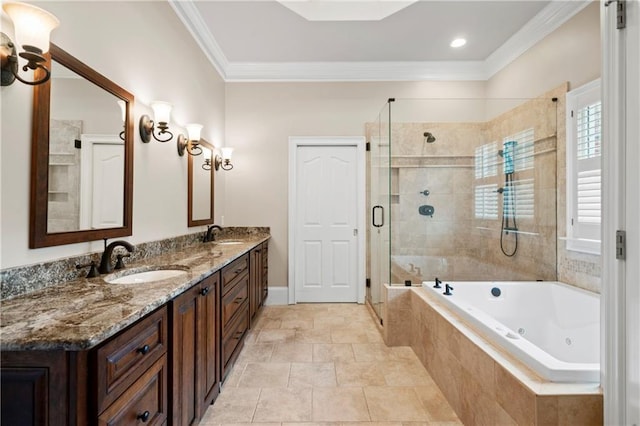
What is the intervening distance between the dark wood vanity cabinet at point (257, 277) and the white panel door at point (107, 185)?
1.24 m

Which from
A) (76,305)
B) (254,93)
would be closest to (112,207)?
(76,305)

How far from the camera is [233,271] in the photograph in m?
2.19

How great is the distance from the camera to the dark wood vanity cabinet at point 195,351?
4.28 ft

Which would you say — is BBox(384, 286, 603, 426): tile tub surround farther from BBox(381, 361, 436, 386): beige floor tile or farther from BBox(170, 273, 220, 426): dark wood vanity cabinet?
BBox(170, 273, 220, 426): dark wood vanity cabinet

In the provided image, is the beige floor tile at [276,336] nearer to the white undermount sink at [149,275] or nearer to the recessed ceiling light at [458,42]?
the white undermount sink at [149,275]

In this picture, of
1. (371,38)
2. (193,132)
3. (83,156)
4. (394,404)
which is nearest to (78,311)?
(83,156)

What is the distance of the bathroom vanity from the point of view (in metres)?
0.77

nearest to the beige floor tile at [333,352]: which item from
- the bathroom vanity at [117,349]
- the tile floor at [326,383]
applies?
the tile floor at [326,383]

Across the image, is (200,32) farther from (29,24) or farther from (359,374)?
(359,374)

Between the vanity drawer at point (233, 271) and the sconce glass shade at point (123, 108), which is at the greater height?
the sconce glass shade at point (123, 108)

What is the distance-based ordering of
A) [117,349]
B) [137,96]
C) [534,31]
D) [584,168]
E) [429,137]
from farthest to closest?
[429,137] → [534,31] → [584,168] → [137,96] → [117,349]

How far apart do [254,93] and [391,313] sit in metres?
3.13

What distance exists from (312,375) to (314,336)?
684 millimetres

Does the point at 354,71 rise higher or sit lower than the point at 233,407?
higher
